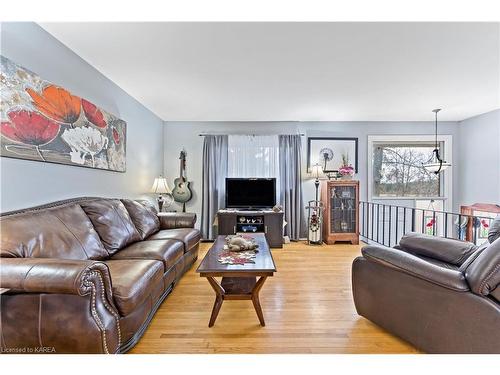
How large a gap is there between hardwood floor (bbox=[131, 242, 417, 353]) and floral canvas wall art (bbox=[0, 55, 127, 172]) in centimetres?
162

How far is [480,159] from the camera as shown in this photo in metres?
4.51

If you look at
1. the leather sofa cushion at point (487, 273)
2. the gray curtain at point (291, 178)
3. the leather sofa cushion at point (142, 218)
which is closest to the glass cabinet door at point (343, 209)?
the gray curtain at point (291, 178)

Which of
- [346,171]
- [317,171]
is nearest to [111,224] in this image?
[317,171]

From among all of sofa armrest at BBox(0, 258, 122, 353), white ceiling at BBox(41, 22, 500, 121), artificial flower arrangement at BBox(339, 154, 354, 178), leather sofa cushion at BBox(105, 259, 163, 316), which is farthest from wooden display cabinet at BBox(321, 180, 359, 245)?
sofa armrest at BBox(0, 258, 122, 353)

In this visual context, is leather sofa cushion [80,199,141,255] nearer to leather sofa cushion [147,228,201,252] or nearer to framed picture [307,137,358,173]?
leather sofa cushion [147,228,201,252]

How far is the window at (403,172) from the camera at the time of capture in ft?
16.5

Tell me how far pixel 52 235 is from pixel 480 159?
6203 millimetres

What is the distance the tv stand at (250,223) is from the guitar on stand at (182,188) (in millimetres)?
799

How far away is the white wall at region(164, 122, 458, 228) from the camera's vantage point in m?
4.92

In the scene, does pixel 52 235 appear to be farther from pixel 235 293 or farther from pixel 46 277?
pixel 235 293

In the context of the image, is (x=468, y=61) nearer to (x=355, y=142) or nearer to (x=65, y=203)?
(x=355, y=142)

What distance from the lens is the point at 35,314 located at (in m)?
1.23

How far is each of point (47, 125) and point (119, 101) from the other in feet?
4.44
